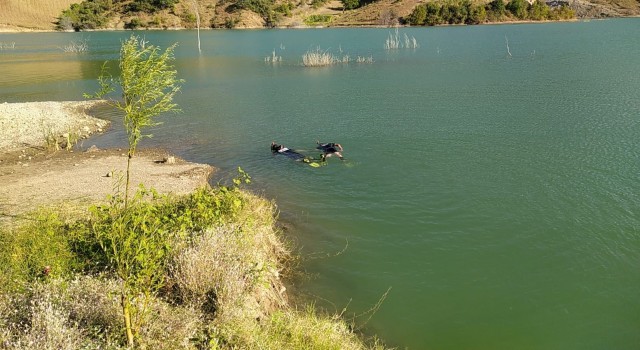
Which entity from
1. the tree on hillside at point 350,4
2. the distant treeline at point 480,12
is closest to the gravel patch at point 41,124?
the distant treeline at point 480,12

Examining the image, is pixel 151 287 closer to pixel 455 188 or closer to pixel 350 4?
pixel 455 188

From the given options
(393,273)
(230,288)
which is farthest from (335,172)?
(230,288)

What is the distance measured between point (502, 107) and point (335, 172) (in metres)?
14.3

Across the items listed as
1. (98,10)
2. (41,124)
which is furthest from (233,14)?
(41,124)

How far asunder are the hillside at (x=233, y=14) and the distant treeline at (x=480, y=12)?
20.1 ft

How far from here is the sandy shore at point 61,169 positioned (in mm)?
16047

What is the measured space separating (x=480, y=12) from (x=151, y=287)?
116559 mm

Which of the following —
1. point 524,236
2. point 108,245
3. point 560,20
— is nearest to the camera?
point 108,245

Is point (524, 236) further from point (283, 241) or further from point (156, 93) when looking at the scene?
point (156, 93)

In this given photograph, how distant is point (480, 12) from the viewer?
110000 millimetres

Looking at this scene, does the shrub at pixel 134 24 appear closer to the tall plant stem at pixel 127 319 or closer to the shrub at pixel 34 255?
the shrub at pixel 34 255

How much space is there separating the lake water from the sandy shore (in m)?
1.89

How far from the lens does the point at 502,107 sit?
2864 centimetres

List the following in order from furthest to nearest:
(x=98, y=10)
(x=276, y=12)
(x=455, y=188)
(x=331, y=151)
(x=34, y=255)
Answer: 1. (x=98, y=10)
2. (x=276, y=12)
3. (x=331, y=151)
4. (x=455, y=188)
5. (x=34, y=255)
